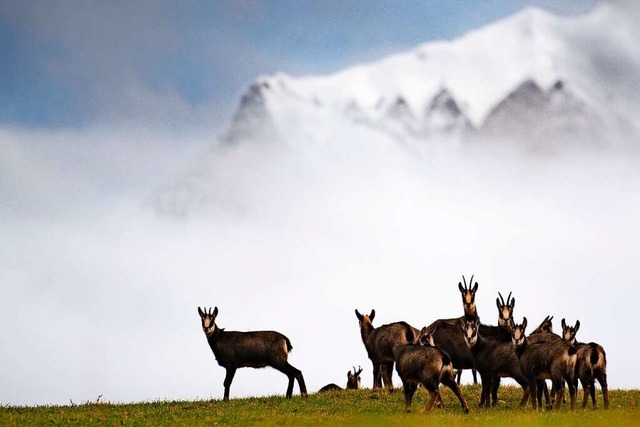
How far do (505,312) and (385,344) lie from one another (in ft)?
13.1

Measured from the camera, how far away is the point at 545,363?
24.2m

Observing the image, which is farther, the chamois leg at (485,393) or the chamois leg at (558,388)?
the chamois leg at (485,393)

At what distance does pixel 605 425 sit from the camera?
63.4 feet

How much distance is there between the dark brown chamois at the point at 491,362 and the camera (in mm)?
25516

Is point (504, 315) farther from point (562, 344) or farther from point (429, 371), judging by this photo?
point (429, 371)

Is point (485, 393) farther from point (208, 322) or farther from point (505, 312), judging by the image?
point (208, 322)

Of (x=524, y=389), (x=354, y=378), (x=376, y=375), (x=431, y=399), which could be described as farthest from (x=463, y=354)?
(x=354, y=378)

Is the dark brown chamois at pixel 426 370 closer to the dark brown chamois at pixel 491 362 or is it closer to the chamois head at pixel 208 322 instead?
the dark brown chamois at pixel 491 362

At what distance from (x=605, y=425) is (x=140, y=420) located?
1140 cm

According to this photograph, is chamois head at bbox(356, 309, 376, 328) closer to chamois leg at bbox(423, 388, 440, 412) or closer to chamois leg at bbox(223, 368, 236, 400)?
chamois leg at bbox(223, 368, 236, 400)

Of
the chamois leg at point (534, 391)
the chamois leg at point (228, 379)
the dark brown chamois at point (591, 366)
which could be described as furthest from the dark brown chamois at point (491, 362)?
the chamois leg at point (228, 379)

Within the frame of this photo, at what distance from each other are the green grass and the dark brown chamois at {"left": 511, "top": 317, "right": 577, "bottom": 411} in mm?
660

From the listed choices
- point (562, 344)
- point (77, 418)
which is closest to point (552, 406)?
point (562, 344)

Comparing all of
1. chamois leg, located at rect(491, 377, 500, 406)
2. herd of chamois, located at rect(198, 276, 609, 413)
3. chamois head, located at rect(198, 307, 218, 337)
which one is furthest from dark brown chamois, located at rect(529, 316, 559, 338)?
chamois head, located at rect(198, 307, 218, 337)
